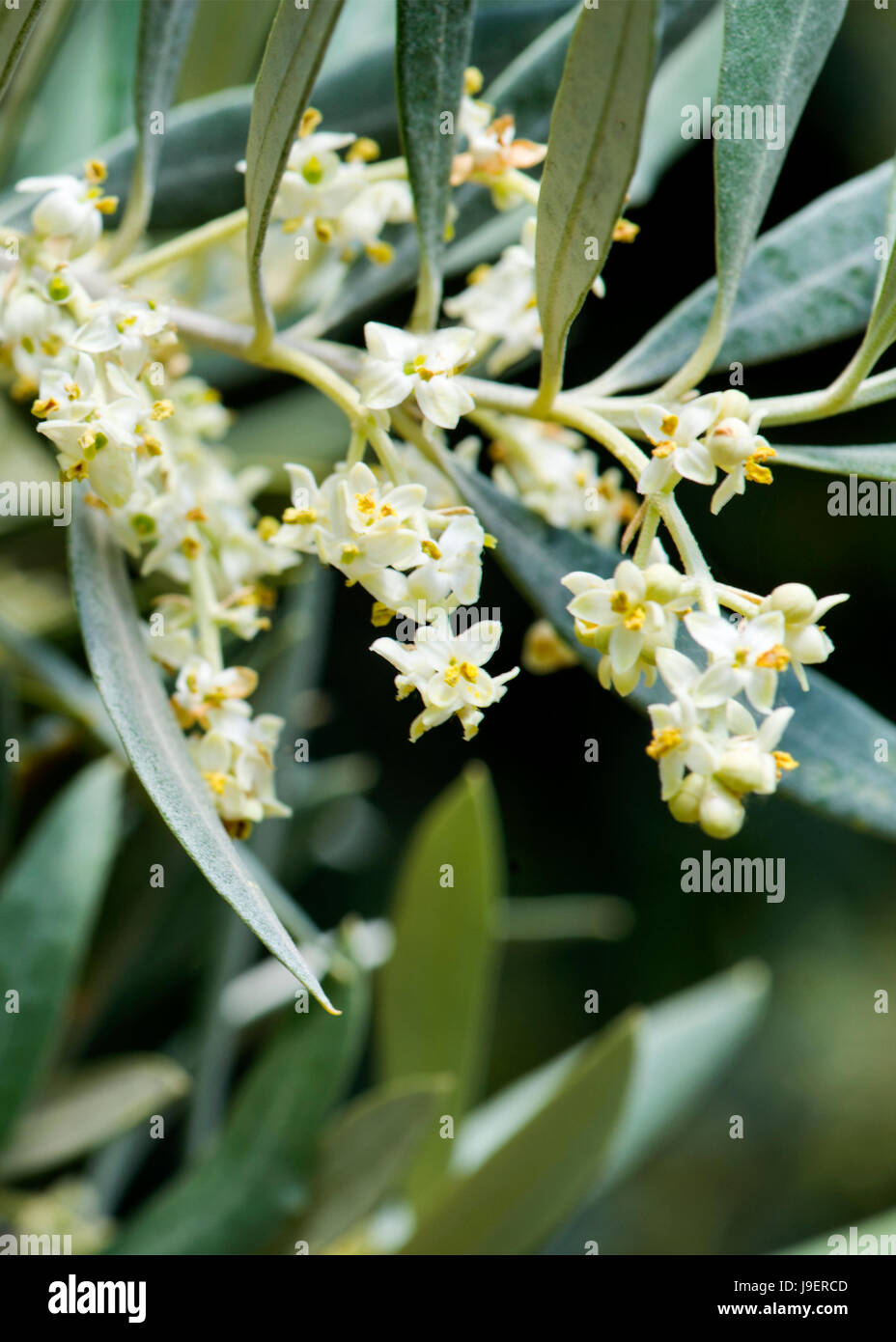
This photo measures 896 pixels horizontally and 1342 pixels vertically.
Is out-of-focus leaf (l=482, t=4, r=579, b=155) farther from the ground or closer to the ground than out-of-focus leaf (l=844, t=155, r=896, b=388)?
farther from the ground

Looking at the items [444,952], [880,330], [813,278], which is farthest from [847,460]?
[444,952]

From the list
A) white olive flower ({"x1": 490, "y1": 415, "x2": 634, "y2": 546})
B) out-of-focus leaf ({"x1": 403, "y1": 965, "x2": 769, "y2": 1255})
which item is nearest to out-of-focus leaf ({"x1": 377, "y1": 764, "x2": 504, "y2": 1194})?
out-of-focus leaf ({"x1": 403, "y1": 965, "x2": 769, "y2": 1255})

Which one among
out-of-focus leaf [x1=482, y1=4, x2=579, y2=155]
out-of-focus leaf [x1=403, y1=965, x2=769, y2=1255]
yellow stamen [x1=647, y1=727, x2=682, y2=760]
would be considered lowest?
out-of-focus leaf [x1=403, y1=965, x2=769, y2=1255]

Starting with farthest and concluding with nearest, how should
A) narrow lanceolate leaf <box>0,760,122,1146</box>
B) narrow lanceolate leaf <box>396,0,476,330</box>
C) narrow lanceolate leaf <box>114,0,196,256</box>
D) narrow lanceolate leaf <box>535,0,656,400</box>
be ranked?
narrow lanceolate leaf <box>0,760,122,1146</box> → narrow lanceolate leaf <box>114,0,196,256</box> → narrow lanceolate leaf <box>396,0,476,330</box> → narrow lanceolate leaf <box>535,0,656,400</box>

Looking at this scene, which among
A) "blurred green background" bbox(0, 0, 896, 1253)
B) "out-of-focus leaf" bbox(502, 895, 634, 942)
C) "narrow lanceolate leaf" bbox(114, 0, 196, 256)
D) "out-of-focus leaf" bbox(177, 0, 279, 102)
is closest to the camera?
"narrow lanceolate leaf" bbox(114, 0, 196, 256)

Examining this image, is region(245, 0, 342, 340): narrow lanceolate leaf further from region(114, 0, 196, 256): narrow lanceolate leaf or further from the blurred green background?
the blurred green background

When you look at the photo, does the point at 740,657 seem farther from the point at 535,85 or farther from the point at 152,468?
the point at 535,85

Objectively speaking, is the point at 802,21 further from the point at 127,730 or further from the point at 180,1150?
the point at 180,1150
